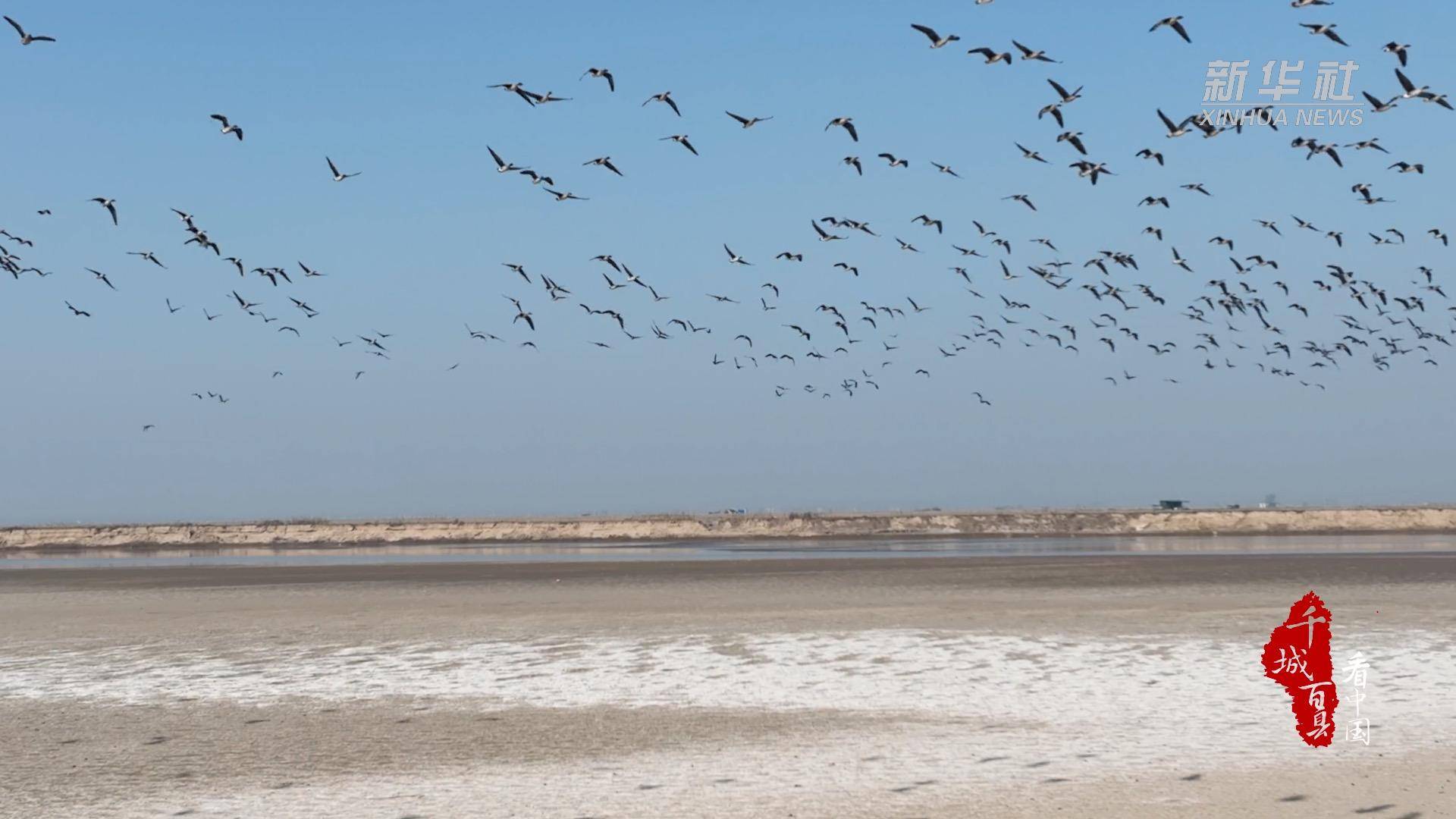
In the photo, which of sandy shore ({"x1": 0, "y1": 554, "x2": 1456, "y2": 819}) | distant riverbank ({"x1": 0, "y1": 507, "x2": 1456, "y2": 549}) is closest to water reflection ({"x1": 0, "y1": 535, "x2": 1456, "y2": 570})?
distant riverbank ({"x1": 0, "y1": 507, "x2": 1456, "y2": 549})

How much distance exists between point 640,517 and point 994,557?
→ 64.0 m

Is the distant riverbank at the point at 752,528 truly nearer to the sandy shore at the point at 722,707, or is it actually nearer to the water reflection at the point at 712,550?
the water reflection at the point at 712,550

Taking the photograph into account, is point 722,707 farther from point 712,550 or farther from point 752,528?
point 752,528

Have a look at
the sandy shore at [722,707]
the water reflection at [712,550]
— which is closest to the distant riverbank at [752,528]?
the water reflection at [712,550]

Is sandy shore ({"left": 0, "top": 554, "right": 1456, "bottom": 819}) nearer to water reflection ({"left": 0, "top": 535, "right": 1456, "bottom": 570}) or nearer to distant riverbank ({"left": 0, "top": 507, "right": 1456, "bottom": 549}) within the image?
water reflection ({"left": 0, "top": 535, "right": 1456, "bottom": 570})

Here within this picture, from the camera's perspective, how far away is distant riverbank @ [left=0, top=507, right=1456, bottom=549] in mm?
96750

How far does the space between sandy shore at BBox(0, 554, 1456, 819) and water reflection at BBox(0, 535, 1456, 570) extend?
24.5m

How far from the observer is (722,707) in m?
19.2

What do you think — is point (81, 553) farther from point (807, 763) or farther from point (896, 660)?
point (807, 763)

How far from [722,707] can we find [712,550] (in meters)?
52.2

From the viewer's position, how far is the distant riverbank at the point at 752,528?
96750mm

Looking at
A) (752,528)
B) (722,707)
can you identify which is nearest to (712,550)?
(752,528)

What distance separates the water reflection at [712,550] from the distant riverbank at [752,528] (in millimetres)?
9761

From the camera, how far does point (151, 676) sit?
23109 millimetres
